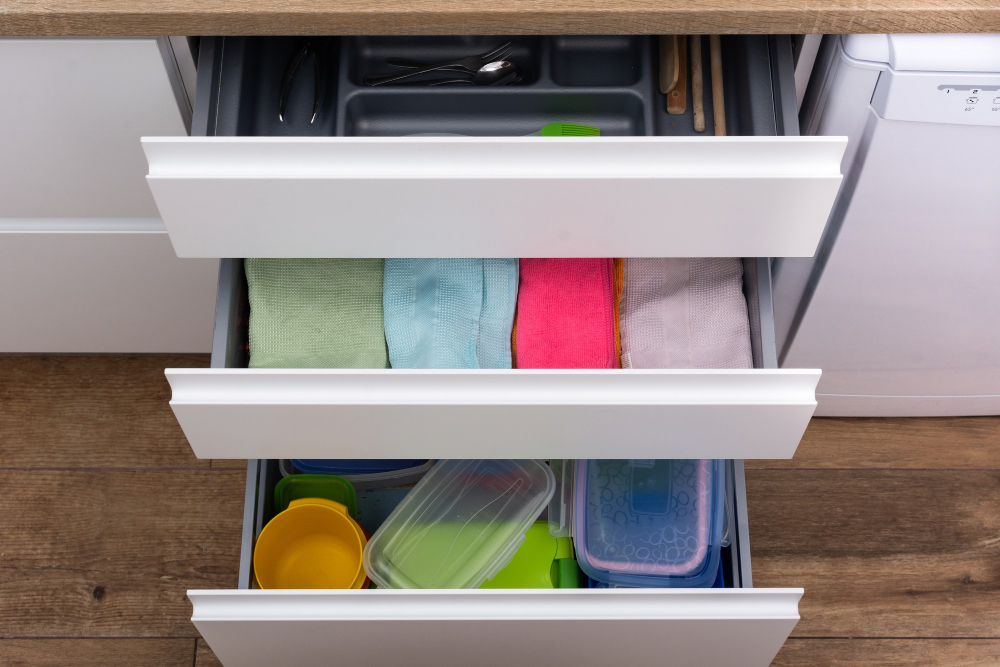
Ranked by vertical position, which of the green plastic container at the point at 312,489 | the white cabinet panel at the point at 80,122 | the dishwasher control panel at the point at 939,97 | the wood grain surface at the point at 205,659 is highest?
the white cabinet panel at the point at 80,122

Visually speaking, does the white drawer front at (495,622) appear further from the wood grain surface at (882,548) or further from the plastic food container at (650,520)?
the wood grain surface at (882,548)

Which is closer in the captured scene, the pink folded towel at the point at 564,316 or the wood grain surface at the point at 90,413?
the pink folded towel at the point at 564,316

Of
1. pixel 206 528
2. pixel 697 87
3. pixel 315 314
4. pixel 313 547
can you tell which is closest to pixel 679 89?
pixel 697 87

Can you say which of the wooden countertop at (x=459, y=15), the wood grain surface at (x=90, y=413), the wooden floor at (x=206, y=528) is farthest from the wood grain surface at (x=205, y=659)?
the wooden countertop at (x=459, y=15)

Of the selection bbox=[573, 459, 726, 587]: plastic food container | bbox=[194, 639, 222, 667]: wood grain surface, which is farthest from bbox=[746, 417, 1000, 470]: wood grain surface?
bbox=[194, 639, 222, 667]: wood grain surface

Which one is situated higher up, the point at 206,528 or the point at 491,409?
the point at 206,528

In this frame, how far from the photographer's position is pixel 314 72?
1012 millimetres

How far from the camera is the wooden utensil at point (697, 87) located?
3.17ft

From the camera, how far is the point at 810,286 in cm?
115

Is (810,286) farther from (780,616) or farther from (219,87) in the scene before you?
(219,87)

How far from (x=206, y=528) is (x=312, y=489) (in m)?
0.34

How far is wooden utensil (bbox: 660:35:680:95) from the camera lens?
3.20ft

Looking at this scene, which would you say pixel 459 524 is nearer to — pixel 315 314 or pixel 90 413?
pixel 315 314

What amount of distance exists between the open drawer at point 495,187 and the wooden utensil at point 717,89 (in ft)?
0.07
